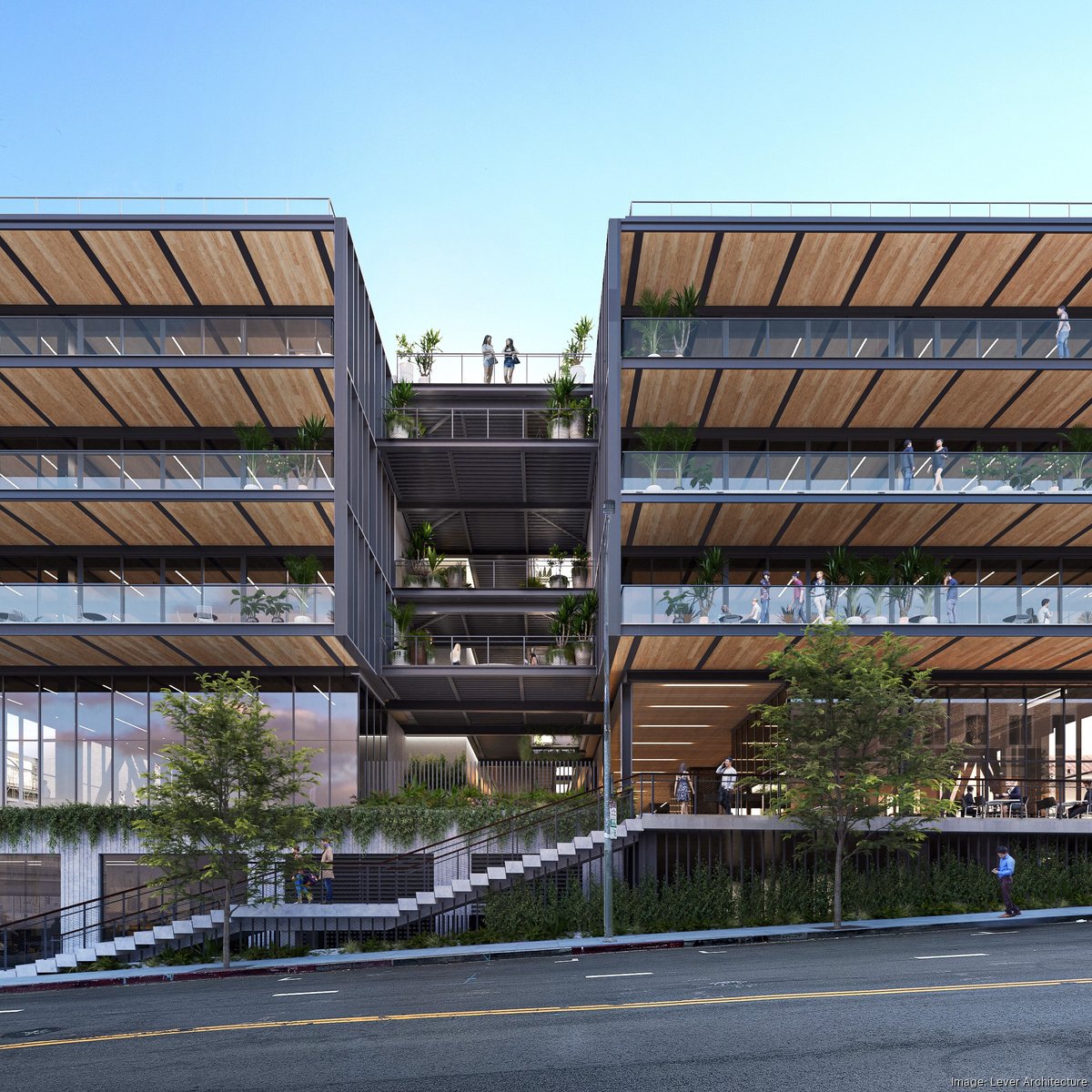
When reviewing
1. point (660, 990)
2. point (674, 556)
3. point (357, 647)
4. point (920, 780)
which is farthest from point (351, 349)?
point (660, 990)

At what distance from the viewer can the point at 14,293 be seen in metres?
35.5

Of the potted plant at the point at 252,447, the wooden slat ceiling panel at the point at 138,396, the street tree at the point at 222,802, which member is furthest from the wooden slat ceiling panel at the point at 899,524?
the wooden slat ceiling panel at the point at 138,396

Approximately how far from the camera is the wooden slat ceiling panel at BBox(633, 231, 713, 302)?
3366cm

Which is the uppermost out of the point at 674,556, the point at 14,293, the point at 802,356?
the point at 14,293

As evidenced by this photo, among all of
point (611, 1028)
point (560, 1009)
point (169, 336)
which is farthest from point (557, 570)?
point (611, 1028)

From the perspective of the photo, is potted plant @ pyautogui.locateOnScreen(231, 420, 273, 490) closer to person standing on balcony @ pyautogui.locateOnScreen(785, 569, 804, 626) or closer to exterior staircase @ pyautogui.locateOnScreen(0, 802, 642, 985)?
exterior staircase @ pyautogui.locateOnScreen(0, 802, 642, 985)

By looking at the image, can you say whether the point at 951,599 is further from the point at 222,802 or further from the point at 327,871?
the point at 222,802

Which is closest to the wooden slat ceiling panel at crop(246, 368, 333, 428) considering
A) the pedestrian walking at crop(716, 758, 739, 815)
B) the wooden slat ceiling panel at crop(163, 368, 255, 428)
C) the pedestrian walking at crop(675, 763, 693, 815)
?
the wooden slat ceiling panel at crop(163, 368, 255, 428)

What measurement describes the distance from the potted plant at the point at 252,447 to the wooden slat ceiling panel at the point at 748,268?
13.8m

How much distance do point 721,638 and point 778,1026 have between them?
19.2m

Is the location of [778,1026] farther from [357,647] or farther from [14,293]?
[14,293]

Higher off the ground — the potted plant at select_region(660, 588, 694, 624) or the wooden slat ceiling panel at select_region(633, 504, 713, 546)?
the wooden slat ceiling panel at select_region(633, 504, 713, 546)

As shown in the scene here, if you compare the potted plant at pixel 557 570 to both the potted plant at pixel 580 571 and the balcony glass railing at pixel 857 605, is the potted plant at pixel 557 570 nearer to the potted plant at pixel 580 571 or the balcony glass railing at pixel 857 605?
the potted plant at pixel 580 571

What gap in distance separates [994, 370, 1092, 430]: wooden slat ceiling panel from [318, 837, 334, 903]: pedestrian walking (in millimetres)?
22919
